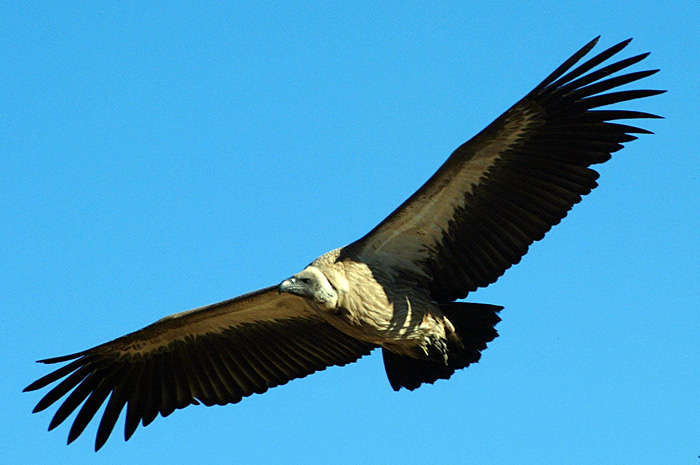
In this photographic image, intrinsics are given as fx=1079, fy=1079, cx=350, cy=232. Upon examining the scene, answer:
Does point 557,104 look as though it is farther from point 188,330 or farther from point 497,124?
point 188,330

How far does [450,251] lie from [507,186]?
0.75m

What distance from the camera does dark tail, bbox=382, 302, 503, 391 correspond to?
906 centimetres

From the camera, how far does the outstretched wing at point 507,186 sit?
28.8 ft

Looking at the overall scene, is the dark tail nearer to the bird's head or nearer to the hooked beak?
the bird's head

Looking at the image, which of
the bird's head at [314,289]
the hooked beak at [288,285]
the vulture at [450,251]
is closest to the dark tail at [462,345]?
the vulture at [450,251]

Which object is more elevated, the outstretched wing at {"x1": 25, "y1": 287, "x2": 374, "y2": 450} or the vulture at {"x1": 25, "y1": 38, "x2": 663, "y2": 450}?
the outstretched wing at {"x1": 25, "y1": 287, "x2": 374, "y2": 450}

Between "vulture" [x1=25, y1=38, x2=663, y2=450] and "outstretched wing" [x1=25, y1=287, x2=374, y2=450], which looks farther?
"outstretched wing" [x1=25, y1=287, x2=374, y2=450]

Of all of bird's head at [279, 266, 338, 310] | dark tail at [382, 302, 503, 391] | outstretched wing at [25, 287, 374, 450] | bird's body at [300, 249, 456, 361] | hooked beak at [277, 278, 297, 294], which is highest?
outstretched wing at [25, 287, 374, 450]

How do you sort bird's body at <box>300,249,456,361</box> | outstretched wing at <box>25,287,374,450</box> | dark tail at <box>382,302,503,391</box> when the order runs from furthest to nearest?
outstretched wing at <box>25,287,374,450</box> < dark tail at <box>382,302,503,391</box> < bird's body at <box>300,249,456,361</box>

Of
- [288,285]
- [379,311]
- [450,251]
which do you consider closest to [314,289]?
[288,285]

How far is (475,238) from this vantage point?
922 centimetres

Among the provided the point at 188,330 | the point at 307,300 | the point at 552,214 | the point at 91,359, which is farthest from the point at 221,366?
the point at 552,214

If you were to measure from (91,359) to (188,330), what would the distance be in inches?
37.8

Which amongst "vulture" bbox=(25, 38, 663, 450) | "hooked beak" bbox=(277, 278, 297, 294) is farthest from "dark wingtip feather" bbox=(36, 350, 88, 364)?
"hooked beak" bbox=(277, 278, 297, 294)
